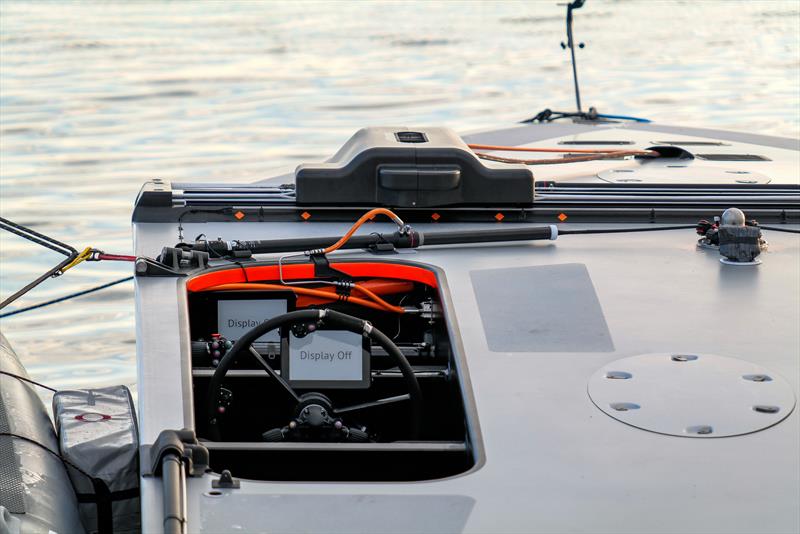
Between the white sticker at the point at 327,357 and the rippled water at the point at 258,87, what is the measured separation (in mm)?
3278

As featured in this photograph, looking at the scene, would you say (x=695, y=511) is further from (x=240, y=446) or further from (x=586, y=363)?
(x=240, y=446)

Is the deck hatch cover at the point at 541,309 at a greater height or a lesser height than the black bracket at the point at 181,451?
greater

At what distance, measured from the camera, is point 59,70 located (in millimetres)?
14695

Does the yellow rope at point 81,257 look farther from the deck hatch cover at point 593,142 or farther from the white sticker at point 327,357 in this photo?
the deck hatch cover at point 593,142

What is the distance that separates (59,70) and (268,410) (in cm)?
1190

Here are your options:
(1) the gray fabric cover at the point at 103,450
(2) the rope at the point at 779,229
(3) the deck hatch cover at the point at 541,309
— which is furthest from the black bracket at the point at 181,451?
(2) the rope at the point at 779,229

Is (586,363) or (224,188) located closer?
(586,363)

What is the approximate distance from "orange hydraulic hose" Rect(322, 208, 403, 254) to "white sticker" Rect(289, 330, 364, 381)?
368 mm

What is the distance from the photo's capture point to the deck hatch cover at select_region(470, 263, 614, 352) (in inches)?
127

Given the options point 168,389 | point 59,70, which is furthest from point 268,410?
point 59,70

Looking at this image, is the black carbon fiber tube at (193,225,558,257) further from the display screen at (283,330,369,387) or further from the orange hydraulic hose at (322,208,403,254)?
the display screen at (283,330,369,387)

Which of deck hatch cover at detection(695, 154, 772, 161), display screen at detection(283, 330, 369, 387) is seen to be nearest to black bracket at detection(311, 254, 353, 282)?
display screen at detection(283, 330, 369, 387)

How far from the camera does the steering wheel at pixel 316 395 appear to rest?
3.14 m

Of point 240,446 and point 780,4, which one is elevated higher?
point 780,4
